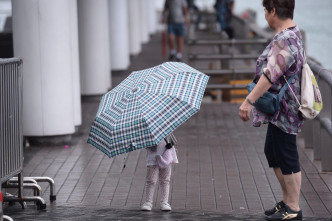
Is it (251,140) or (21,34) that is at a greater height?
(21,34)

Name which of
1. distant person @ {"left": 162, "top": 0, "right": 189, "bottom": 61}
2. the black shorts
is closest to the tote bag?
the black shorts

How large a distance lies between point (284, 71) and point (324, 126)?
8.08 ft

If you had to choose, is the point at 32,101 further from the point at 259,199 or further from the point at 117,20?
the point at 117,20

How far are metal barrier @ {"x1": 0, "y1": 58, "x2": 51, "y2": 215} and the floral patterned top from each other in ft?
6.13

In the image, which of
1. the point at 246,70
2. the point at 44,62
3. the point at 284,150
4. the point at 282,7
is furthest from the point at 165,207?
the point at 246,70

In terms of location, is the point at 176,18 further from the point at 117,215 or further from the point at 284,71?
the point at 284,71

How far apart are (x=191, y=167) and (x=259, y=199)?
177 cm

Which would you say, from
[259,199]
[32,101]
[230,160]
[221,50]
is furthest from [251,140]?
[221,50]

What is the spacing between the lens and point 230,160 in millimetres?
10281

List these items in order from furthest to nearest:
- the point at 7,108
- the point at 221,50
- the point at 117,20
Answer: the point at 117,20 → the point at 221,50 → the point at 7,108

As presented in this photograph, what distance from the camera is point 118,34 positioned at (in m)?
19.8

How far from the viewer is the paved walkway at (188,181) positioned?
7.64 m

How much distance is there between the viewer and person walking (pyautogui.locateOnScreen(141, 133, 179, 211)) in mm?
7500

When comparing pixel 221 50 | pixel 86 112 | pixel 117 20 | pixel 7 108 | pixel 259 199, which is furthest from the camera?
pixel 117 20
